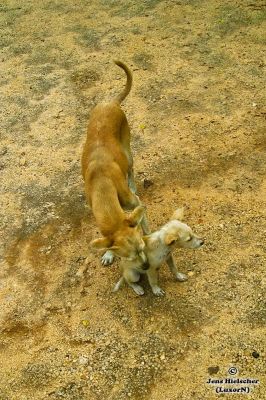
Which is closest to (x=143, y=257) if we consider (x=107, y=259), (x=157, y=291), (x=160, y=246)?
(x=160, y=246)

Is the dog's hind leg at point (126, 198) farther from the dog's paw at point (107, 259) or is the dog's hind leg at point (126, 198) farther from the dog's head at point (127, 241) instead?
the dog's paw at point (107, 259)

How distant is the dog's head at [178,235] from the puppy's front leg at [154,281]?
49 centimetres

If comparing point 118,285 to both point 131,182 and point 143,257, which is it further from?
point 131,182

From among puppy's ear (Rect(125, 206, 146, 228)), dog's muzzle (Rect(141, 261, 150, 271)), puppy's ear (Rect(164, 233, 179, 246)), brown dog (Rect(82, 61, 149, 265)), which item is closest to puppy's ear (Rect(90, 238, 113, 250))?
brown dog (Rect(82, 61, 149, 265))

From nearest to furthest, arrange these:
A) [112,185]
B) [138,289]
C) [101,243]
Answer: [101,243] → [112,185] → [138,289]

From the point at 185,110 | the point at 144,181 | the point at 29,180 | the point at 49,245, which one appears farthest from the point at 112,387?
the point at 185,110

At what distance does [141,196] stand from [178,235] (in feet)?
7.12

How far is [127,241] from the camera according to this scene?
6.21 meters

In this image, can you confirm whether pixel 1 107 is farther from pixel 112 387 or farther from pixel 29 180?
pixel 112 387

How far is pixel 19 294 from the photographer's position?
752cm

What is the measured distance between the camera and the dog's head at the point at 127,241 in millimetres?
6203

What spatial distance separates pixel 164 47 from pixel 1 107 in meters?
4.07

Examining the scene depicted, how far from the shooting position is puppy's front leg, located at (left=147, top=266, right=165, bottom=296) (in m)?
6.86

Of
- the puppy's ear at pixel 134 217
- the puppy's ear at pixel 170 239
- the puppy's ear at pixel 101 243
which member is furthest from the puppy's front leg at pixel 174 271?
the puppy's ear at pixel 101 243
